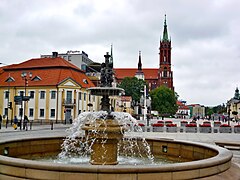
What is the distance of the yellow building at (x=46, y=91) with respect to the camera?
56.8m

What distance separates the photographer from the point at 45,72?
5906 cm

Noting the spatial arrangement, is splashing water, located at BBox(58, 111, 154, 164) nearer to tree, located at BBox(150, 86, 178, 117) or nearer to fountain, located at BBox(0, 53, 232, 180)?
fountain, located at BBox(0, 53, 232, 180)

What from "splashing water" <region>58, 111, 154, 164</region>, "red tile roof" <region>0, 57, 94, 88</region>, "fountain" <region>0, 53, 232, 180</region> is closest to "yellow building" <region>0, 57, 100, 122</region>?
"red tile roof" <region>0, 57, 94, 88</region>

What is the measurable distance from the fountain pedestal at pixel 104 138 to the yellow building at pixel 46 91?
44741 mm

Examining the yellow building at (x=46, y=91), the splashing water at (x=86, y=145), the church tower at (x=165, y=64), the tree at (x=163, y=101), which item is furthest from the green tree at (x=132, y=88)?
the splashing water at (x=86, y=145)

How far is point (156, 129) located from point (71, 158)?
888 inches

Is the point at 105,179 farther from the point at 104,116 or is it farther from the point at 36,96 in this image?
the point at 36,96

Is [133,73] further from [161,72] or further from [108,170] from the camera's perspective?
[108,170]

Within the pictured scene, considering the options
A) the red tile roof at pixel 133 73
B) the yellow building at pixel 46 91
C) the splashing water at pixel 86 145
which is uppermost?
the red tile roof at pixel 133 73

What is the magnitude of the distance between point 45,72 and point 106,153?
51.0 metres

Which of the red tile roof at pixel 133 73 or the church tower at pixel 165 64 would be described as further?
the red tile roof at pixel 133 73

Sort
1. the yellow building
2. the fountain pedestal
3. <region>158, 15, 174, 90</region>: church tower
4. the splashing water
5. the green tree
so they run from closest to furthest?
the fountain pedestal < the splashing water < the yellow building < the green tree < <region>158, 15, 174, 90</region>: church tower

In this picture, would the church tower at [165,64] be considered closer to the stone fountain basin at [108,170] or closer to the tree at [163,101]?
the tree at [163,101]

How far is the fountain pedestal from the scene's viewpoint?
389 inches
